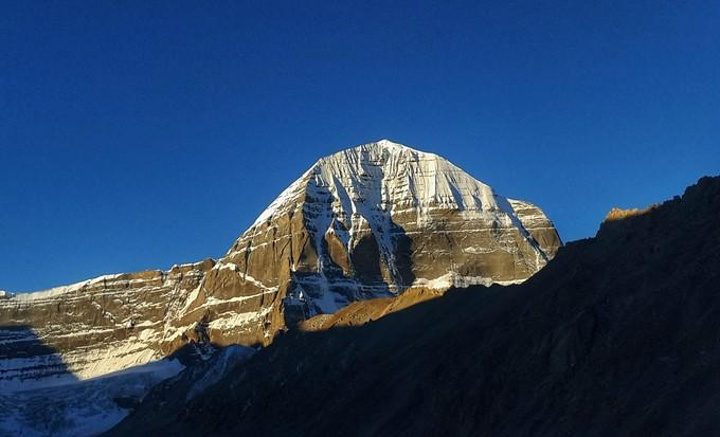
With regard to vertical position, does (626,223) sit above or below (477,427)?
above

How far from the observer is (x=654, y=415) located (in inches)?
2169

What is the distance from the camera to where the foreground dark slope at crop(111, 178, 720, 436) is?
5900 centimetres

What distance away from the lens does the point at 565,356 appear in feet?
231

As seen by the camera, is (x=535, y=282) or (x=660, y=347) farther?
(x=535, y=282)

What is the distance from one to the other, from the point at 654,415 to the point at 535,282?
131ft

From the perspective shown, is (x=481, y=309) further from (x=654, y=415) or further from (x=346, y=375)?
(x=654, y=415)

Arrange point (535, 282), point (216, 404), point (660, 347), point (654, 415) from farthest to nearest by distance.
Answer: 1. point (216, 404)
2. point (535, 282)
3. point (660, 347)
4. point (654, 415)

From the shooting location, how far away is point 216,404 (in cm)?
13750

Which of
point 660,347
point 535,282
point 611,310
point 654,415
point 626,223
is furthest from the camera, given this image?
point 535,282

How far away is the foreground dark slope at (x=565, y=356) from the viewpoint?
59.0 meters

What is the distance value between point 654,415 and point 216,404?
9010 cm

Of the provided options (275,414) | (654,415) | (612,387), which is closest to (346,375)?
(275,414)

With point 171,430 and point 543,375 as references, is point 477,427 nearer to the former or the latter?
point 543,375

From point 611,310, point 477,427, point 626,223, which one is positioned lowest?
point 477,427
